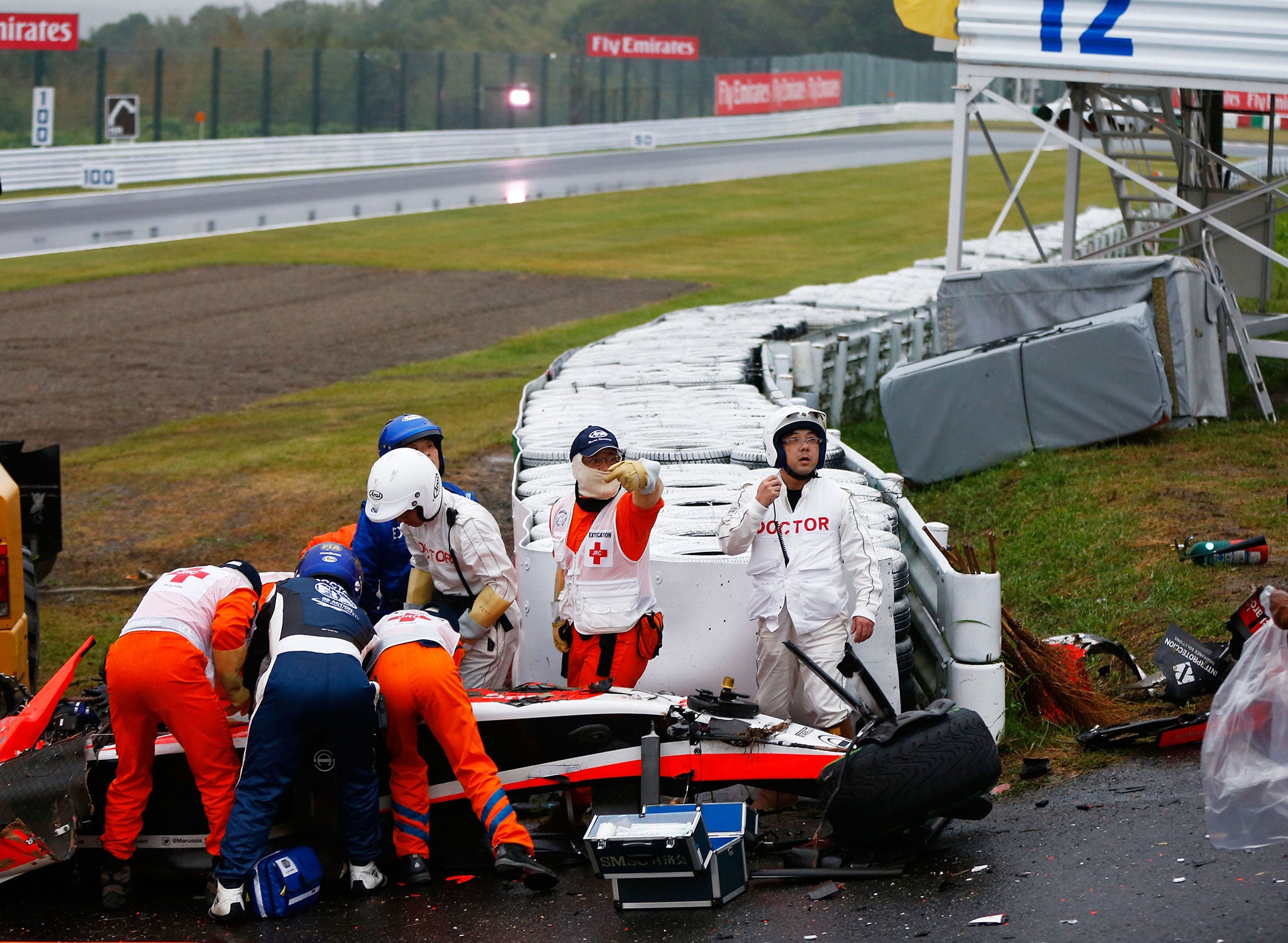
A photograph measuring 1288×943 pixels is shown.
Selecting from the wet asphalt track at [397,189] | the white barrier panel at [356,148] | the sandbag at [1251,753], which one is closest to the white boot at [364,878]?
the sandbag at [1251,753]

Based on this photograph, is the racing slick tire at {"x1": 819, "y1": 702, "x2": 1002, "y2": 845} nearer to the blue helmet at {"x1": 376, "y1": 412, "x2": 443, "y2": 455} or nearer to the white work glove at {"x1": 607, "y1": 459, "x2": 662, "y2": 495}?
the white work glove at {"x1": 607, "y1": 459, "x2": 662, "y2": 495}

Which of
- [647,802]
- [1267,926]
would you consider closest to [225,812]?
[647,802]

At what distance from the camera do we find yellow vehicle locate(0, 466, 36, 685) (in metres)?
7.01

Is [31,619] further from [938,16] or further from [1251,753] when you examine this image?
[938,16]

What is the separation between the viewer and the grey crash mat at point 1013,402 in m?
11.5

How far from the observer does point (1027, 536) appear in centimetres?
992

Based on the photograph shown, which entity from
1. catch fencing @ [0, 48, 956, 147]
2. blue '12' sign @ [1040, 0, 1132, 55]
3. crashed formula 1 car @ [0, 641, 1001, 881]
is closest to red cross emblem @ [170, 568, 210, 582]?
crashed formula 1 car @ [0, 641, 1001, 881]

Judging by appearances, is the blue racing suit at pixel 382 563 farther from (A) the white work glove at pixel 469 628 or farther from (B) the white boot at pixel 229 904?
(B) the white boot at pixel 229 904

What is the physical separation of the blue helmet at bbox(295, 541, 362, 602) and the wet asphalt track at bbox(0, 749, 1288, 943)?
4.24 feet

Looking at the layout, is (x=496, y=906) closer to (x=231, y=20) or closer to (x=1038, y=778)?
(x=1038, y=778)

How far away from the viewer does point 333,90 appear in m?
50.2

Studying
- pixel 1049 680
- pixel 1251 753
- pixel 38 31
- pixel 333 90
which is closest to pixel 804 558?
pixel 1049 680

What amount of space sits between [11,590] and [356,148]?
4031 centimetres

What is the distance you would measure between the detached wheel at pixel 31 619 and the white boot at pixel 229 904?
2.57 metres
